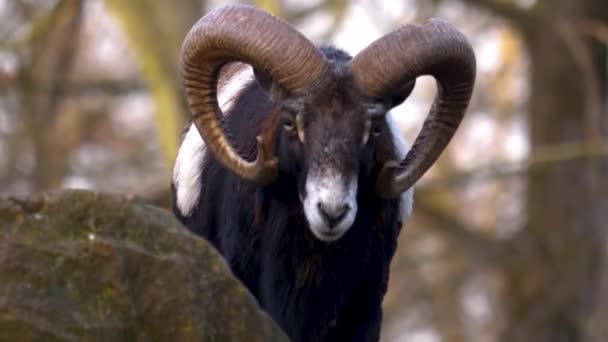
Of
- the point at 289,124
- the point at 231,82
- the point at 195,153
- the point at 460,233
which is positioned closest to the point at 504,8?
the point at 460,233

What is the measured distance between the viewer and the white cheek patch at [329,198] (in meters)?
9.36

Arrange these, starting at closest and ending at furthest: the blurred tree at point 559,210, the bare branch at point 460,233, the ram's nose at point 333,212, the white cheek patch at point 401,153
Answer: the ram's nose at point 333,212
the white cheek patch at point 401,153
the bare branch at point 460,233
the blurred tree at point 559,210

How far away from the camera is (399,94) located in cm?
1027

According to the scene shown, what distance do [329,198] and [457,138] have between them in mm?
23441

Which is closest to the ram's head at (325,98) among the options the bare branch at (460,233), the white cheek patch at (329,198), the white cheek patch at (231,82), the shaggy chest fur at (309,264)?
the white cheek patch at (329,198)

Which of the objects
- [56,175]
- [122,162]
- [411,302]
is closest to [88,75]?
[122,162]

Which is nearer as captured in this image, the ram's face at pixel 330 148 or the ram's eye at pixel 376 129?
the ram's face at pixel 330 148

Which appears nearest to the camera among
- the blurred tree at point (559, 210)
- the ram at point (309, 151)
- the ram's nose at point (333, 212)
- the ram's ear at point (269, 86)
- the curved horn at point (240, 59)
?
the ram's nose at point (333, 212)

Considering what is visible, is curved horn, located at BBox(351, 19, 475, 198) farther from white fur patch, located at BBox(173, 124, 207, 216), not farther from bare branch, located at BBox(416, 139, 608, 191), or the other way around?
bare branch, located at BBox(416, 139, 608, 191)

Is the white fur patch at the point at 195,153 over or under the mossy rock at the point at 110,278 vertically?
under

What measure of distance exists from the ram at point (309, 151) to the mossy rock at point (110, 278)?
56.6 inches

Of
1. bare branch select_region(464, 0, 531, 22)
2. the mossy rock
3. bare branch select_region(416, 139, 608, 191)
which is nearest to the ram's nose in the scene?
the mossy rock

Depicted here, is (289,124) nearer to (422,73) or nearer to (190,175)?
(422,73)

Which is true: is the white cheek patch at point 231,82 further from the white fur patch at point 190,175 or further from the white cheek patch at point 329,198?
the white cheek patch at point 329,198
